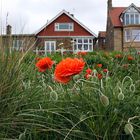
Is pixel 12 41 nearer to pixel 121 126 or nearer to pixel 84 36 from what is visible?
pixel 121 126

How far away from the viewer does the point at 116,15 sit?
51.6 meters

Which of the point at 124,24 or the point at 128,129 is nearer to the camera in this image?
the point at 128,129

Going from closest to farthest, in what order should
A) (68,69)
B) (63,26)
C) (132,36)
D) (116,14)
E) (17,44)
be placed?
(68,69)
(17,44)
(132,36)
(63,26)
(116,14)

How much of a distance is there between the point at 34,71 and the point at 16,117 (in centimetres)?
72

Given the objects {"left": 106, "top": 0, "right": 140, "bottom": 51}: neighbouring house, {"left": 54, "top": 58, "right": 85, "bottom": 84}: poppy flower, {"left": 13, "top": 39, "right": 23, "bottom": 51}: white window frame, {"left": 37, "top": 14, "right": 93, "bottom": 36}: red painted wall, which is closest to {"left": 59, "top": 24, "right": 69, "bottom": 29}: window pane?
{"left": 37, "top": 14, "right": 93, "bottom": 36}: red painted wall

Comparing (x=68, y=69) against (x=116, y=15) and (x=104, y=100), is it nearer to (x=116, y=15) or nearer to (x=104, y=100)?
(x=104, y=100)

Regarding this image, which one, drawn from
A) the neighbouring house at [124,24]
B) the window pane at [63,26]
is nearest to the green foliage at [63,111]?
the neighbouring house at [124,24]

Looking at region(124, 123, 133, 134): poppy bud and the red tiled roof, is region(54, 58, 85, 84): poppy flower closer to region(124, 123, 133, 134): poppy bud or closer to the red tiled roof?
region(124, 123, 133, 134): poppy bud

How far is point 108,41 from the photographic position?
53.9m

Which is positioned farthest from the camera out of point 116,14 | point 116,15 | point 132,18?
point 116,14

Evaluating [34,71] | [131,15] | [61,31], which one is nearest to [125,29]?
[131,15]

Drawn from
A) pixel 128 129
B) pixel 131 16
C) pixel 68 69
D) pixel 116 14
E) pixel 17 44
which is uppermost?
pixel 116 14

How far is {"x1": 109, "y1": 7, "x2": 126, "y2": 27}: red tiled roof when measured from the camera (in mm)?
50194

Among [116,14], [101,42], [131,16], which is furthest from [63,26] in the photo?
[101,42]
